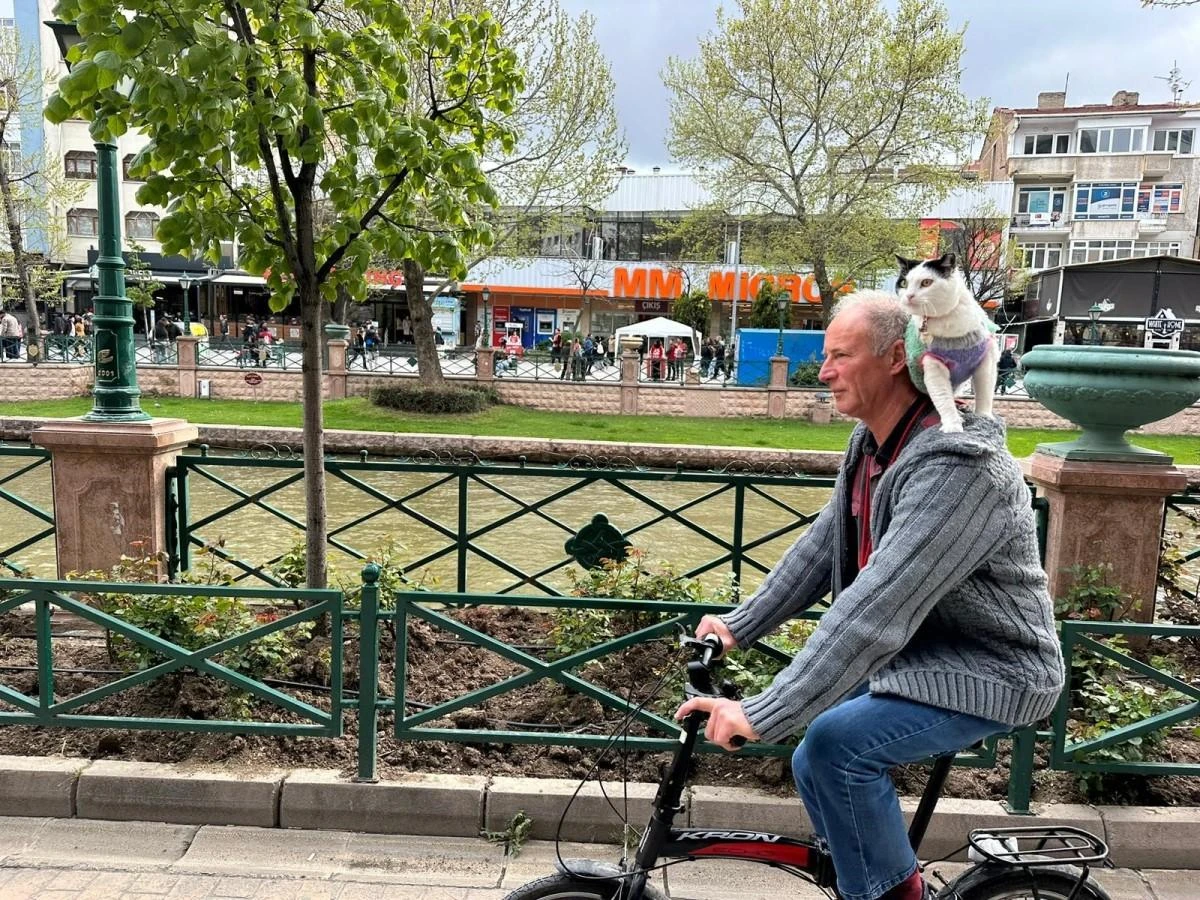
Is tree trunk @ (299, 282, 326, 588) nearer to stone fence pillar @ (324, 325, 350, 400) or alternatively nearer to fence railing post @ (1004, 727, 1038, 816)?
fence railing post @ (1004, 727, 1038, 816)

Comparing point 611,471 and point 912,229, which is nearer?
point 611,471

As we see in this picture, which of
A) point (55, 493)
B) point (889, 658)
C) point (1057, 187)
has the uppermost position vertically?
point (1057, 187)

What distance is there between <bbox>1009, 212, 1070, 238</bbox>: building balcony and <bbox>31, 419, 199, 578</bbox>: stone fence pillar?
4585 centimetres

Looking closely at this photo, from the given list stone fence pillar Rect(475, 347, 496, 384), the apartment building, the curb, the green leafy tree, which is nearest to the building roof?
the apartment building

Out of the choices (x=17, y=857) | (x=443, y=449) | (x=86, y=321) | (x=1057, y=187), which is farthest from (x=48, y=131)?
(x=1057, y=187)

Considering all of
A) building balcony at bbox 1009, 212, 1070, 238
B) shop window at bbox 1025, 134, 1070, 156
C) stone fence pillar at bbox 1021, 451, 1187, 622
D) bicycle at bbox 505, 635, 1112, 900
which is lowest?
bicycle at bbox 505, 635, 1112, 900

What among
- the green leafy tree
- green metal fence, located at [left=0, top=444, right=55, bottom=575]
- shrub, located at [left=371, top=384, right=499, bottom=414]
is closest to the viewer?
green metal fence, located at [left=0, top=444, right=55, bottom=575]

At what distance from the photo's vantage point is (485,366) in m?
23.6

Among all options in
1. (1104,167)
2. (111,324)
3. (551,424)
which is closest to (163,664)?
(111,324)

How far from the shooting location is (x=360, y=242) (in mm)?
4473

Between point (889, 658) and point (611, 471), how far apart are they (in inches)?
155

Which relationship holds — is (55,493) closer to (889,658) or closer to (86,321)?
(889,658)

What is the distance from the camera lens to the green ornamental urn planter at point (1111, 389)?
15.2ft

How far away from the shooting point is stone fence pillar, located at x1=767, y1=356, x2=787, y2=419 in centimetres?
2277
